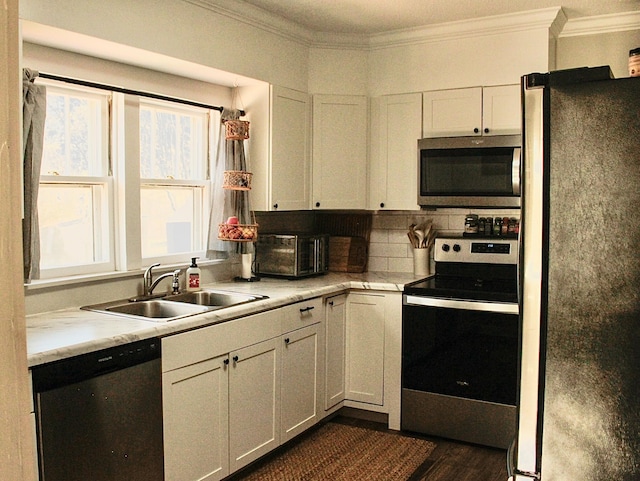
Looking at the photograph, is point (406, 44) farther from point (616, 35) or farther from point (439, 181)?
point (616, 35)

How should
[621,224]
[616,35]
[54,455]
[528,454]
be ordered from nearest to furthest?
[621,224] < [528,454] < [54,455] < [616,35]

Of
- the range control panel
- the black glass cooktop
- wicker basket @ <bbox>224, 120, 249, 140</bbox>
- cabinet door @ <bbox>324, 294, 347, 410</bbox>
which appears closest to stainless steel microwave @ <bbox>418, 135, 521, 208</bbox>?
the range control panel

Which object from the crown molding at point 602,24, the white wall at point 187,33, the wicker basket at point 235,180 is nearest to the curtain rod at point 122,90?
the white wall at point 187,33

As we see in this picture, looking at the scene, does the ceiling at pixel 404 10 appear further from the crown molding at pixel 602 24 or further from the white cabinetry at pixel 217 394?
the white cabinetry at pixel 217 394

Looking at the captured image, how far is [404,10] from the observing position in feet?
12.2

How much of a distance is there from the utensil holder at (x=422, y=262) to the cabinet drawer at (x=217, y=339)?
1389mm

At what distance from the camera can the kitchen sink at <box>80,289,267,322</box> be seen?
3.00m

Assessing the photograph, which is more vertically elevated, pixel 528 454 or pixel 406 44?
pixel 406 44

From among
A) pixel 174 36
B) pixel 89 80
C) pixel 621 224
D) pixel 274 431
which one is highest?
pixel 174 36

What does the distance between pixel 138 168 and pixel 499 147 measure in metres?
2.14

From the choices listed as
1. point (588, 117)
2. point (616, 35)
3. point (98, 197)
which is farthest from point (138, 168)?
point (616, 35)

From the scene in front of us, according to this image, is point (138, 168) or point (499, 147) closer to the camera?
point (138, 168)

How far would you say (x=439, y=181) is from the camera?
4.03 m

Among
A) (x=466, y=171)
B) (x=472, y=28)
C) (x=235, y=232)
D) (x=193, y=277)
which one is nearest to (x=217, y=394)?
(x=193, y=277)
